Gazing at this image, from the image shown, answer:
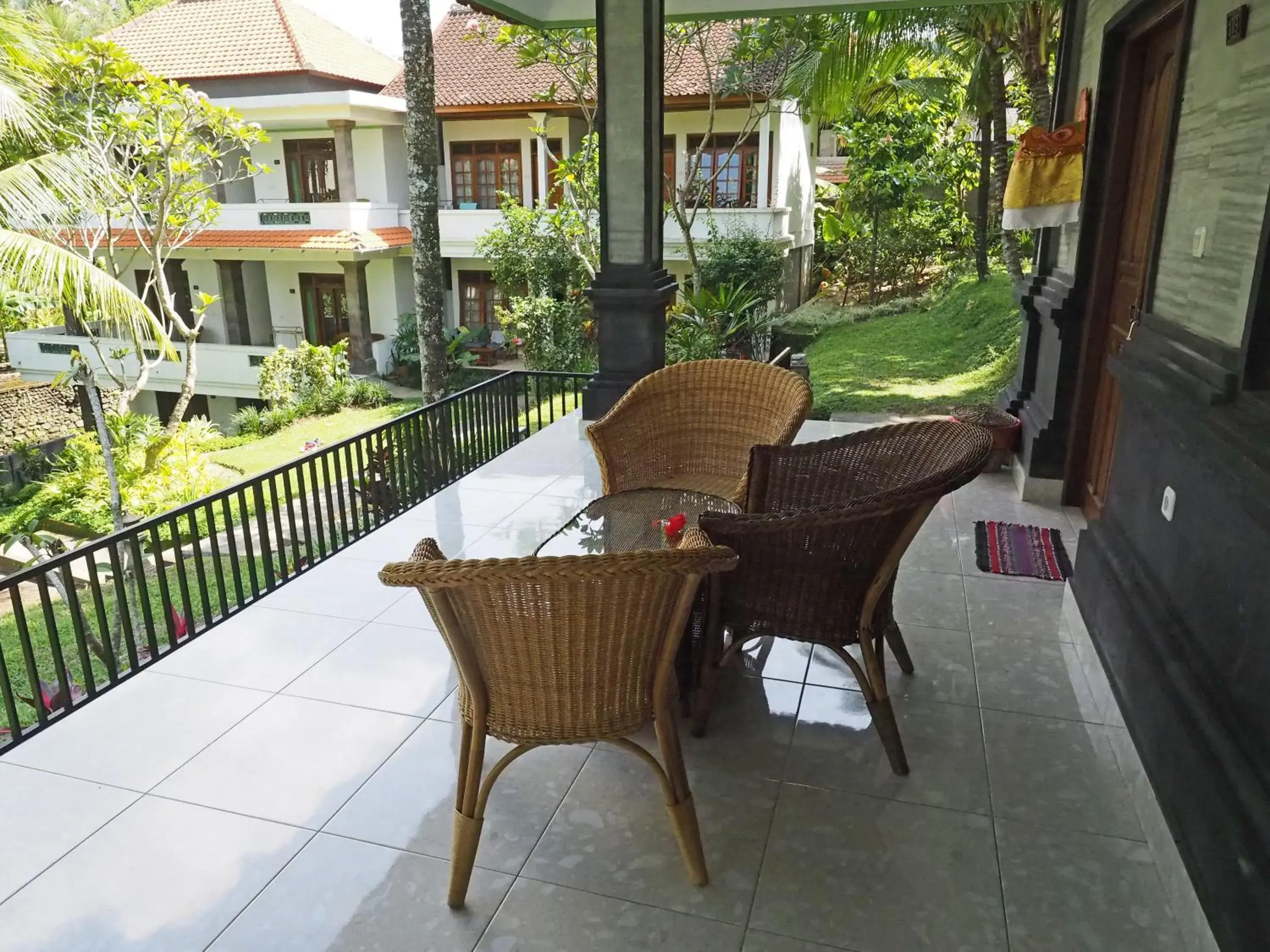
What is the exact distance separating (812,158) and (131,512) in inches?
444

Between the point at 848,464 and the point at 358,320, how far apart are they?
12.0 m

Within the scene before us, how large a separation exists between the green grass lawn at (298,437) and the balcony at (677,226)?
2323 mm

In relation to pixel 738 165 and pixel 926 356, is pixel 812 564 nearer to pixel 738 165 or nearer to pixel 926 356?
pixel 926 356

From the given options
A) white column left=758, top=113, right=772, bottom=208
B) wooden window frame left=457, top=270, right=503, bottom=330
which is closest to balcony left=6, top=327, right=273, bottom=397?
wooden window frame left=457, top=270, right=503, bottom=330

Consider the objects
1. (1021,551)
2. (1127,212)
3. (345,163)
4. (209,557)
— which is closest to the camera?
(1021,551)

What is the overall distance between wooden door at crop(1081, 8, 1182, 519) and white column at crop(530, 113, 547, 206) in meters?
9.02

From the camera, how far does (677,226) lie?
38.1ft

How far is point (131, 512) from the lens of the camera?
7520 mm

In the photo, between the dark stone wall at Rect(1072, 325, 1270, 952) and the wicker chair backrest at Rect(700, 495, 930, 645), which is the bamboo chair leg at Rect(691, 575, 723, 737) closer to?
the wicker chair backrest at Rect(700, 495, 930, 645)

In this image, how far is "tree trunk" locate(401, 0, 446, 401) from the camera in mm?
6102

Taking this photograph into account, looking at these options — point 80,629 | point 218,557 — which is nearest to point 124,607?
point 80,629

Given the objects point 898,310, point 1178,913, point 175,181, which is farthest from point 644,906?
point 898,310

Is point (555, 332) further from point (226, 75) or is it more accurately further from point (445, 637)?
point (445, 637)

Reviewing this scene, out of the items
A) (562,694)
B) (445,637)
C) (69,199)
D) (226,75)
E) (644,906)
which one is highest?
(226,75)
